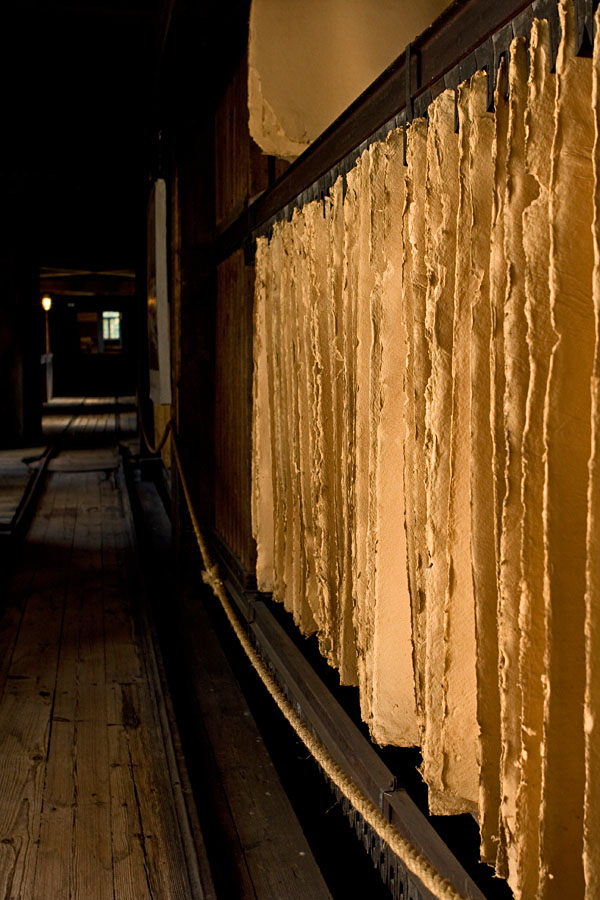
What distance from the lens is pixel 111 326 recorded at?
3008cm

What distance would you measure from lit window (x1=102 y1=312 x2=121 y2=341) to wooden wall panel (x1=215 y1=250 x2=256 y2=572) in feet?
83.7

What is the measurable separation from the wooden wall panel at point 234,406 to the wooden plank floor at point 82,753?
0.84m

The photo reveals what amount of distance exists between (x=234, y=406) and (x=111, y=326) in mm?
26661

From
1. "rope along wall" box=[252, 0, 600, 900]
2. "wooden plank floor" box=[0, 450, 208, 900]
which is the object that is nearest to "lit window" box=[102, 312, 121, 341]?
"wooden plank floor" box=[0, 450, 208, 900]

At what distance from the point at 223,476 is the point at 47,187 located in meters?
6.92

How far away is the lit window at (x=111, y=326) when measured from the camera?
2983 centimetres

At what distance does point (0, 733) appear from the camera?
336cm

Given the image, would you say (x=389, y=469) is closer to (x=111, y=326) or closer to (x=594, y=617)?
(x=594, y=617)

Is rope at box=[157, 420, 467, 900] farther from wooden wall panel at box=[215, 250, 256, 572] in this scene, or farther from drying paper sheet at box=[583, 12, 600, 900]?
wooden wall panel at box=[215, 250, 256, 572]

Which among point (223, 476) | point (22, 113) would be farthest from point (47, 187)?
point (223, 476)

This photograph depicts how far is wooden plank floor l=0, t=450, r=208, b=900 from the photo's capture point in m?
2.44

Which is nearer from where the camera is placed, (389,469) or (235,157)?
(389,469)

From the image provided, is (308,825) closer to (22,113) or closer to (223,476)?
(223,476)

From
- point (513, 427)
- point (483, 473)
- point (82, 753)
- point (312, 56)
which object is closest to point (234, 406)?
point (312, 56)
